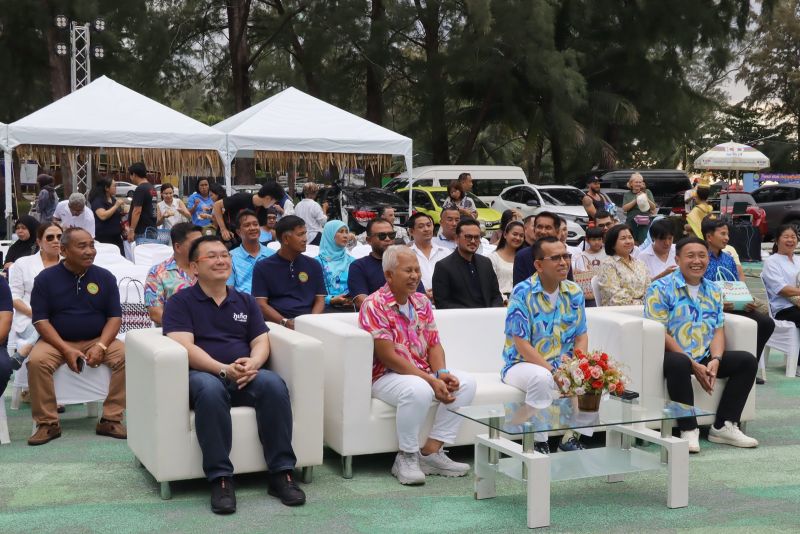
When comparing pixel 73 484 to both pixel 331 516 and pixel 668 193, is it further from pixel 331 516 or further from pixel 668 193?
pixel 668 193

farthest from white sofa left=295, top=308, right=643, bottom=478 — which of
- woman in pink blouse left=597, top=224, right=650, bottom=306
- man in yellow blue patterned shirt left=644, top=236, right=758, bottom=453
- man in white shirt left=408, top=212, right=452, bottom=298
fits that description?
man in white shirt left=408, top=212, right=452, bottom=298

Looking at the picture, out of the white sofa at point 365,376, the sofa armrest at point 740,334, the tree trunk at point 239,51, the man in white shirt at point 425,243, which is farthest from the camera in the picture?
the tree trunk at point 239,51

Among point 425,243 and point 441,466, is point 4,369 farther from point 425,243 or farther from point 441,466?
point 425,243

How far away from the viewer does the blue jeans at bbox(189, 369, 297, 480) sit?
14.8 feet

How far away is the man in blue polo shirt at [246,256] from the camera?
6.99 meters

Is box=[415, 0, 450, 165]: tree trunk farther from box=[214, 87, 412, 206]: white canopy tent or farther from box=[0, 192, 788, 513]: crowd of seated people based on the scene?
box=[0, 192, 788, 513]: crowd of seated people

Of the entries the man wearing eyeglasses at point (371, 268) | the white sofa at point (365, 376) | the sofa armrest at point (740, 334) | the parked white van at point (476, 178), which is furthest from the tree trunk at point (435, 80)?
the white sofa at point (365, 376)

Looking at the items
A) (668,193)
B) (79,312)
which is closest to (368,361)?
(79,312)

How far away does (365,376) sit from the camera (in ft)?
16.6

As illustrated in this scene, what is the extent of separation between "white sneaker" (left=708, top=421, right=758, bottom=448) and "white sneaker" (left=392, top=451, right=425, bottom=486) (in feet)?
6.51

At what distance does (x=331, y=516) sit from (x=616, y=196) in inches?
700

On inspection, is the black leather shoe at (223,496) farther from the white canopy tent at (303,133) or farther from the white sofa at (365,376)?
the white canopy tent at (303,133)

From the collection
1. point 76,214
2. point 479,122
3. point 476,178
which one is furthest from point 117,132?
point 479,122

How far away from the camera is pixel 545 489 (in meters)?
4.31
